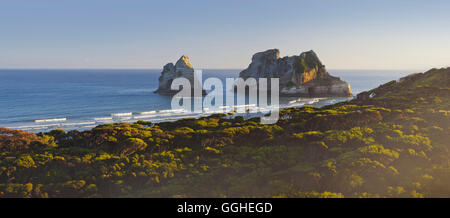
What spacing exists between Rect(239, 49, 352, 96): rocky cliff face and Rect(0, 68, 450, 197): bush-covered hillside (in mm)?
96760

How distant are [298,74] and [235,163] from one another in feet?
361

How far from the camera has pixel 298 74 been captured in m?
118

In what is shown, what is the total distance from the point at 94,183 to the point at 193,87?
107m

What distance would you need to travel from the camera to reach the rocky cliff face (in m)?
113

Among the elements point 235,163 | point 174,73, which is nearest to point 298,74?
point 174,73

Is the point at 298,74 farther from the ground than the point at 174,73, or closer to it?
closer to it

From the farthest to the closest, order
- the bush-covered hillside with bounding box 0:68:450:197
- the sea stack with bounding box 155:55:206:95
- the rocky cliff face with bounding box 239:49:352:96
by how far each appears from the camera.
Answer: the sea stack with bounding box 155:55:206:95, the rocky cliff face with bounding box 239:49:352:96, the bush-covered hillside with bounding box 0:68:450:197

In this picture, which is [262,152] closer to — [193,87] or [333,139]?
[333,139]

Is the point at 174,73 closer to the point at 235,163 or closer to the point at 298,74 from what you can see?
the point at 298,74

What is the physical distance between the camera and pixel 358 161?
1270 centimetres

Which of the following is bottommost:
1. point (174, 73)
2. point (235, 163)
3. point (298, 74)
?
point (235, 163)

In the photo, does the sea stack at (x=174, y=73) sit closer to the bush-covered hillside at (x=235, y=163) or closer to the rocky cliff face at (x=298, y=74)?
the rocky cliff face at (x=298, y=74)

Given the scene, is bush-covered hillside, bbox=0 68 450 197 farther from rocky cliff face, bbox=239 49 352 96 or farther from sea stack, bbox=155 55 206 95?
sea stack, bbox=155 55 206 95

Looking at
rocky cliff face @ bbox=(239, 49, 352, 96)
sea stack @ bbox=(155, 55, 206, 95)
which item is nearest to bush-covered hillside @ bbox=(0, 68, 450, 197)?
rocky cliff face @ bbox=(239, 49, 352, 96)
